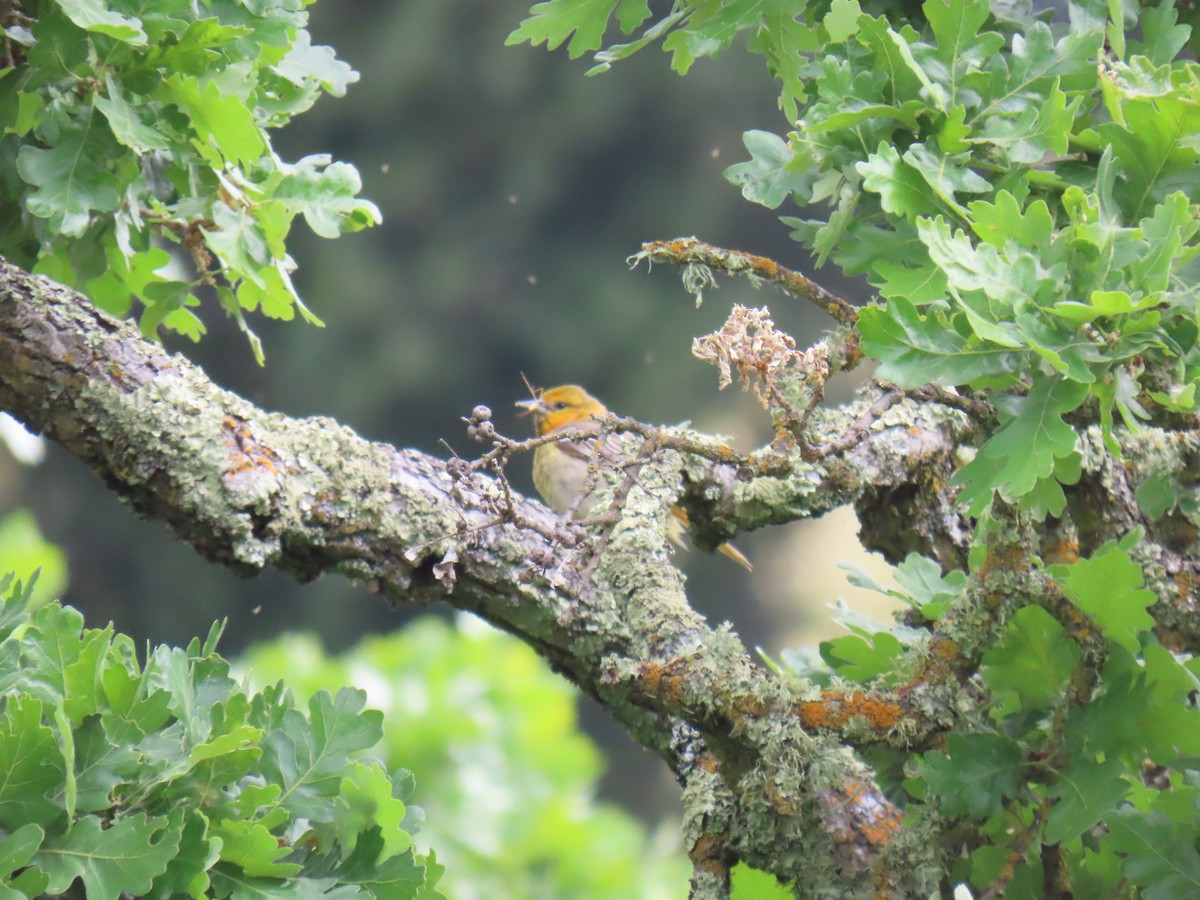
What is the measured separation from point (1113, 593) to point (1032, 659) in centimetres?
12

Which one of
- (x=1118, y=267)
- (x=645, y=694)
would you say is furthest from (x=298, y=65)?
(x=1118, y=267)

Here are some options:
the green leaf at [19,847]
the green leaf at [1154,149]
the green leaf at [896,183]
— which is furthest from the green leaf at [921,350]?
the green leaf at [19,847]

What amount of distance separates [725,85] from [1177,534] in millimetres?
6396

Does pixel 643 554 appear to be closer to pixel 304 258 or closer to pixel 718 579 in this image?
pixel 718 579

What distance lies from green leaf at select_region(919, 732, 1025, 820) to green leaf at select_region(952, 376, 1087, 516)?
314 mm

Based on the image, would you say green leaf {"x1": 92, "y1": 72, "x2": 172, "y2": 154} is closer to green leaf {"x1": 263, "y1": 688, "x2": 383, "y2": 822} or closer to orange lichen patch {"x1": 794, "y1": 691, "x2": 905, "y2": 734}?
green leaf {"x1": 263, "y1": 688, "x2": 383, "y2": 822}

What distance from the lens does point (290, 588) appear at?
8.41m

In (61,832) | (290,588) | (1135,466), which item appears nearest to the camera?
(61,832)

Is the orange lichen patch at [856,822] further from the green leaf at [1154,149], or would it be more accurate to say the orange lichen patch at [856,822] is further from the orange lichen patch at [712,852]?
the green leaf at [1154,149]

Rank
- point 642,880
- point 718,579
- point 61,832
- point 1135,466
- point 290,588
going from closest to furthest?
point 61,832 < point 1135,466 < point 642,880 < point 718,579 < point 290,588

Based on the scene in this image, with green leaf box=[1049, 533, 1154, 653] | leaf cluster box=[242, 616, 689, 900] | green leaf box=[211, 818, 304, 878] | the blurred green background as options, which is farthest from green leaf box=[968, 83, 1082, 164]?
the blurred green background

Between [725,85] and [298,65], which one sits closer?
[298,65]

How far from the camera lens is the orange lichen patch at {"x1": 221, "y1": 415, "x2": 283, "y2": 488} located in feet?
4.66

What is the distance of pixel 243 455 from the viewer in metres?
1.45
